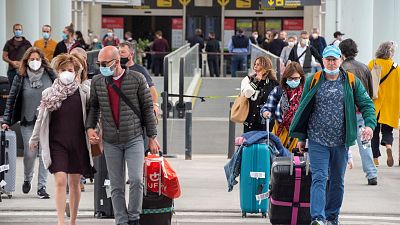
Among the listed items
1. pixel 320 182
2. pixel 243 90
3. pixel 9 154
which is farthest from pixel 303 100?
pixel 9 154


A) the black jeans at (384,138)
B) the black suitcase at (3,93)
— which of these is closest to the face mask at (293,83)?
the black jeans at (384,138)

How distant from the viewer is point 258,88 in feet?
40.6

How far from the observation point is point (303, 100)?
1055 cm

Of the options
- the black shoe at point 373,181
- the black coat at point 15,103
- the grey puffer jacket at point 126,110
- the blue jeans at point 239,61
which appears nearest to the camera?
the grey puffer jacket at point 126,110

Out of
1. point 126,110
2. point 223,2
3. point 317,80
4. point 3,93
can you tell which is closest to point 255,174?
point 317,80

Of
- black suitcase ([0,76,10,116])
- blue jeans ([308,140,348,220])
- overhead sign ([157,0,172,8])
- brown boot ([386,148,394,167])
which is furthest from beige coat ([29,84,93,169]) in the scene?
→ overhead sign ([157,0,172,8])

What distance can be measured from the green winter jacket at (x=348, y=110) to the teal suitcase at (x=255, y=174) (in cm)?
107

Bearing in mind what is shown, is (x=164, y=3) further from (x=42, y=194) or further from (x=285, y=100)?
(x=285, y=100)

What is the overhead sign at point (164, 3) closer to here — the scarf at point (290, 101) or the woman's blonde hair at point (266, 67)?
the woman's blonde hair at point (266, 67)

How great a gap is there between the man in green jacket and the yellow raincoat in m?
5.82

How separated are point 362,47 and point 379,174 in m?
8.58

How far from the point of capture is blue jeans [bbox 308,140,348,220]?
10453 millimetres

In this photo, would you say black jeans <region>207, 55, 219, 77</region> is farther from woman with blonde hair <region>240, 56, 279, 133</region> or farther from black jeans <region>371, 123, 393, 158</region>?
woman with blonde hair <region>240, 56, 279, 133</region>

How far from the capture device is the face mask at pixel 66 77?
10.9m
